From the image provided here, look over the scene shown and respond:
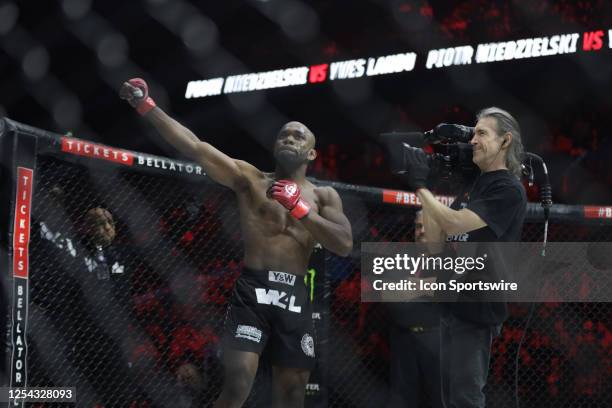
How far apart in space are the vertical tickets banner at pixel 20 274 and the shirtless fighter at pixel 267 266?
1.31 feet

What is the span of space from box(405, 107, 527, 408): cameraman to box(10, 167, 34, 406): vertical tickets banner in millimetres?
1127

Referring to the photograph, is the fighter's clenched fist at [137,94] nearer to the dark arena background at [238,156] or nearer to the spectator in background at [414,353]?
the dark arena background at [238,156]

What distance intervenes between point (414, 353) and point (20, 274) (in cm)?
143

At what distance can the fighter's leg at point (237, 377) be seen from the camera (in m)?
2.20

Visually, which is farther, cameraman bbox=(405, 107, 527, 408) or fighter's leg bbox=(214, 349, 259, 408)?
fighter's leg bbox=(214, 349, 259, 408)

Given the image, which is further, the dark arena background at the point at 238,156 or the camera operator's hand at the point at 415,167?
the dark arena background at the point at 238,156

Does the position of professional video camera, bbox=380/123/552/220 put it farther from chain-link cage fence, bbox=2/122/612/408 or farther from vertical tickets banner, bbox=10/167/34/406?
vertical tickets banner, bbox=10/167/34/406

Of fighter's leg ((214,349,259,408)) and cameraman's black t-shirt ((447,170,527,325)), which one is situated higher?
cameraman's black t-shirt ((447,170,527,325))

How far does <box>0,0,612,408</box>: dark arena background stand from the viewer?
2662 mm

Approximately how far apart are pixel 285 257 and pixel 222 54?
260 cm

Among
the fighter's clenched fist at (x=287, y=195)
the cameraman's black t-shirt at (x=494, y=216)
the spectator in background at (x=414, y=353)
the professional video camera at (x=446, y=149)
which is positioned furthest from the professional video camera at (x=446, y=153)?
the spectator in background at (x=414, y=353)

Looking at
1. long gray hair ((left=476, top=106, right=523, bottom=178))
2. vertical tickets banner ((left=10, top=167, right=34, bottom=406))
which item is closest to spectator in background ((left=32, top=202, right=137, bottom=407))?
vertical tickets banner ((left=10, top=167, right=34, bottom=406))

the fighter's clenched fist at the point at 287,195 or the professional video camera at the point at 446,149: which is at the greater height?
the professional video camera at the point at 446,149

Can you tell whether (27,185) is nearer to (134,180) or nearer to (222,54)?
(134,180)
